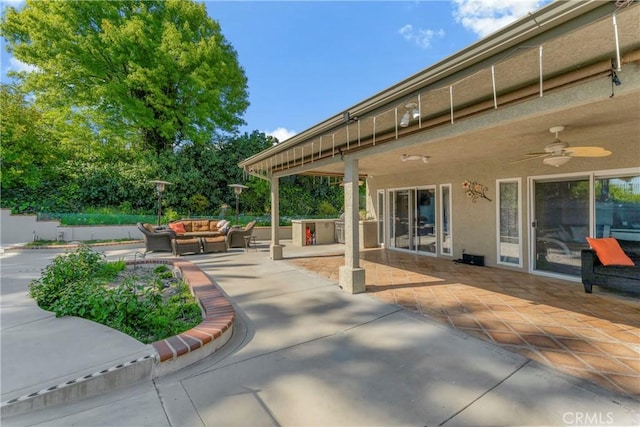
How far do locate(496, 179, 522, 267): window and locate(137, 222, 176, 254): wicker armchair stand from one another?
9432 millimetres

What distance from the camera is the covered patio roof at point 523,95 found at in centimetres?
209

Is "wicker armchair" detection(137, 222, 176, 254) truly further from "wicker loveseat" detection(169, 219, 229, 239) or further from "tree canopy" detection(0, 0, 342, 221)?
"tree canopy" detection(0, 0, 342, 221)


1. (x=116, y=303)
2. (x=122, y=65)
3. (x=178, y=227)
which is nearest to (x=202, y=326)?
(x=116, y=303)

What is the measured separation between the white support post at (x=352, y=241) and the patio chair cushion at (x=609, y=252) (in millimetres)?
3987

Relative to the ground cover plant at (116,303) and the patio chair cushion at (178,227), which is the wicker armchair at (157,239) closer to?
the patio chair cushion at (178,227)

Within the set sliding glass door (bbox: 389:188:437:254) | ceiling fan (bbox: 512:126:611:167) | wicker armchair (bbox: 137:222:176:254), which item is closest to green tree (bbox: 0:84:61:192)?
wicker armchair (bbox: 137:222:176:254)

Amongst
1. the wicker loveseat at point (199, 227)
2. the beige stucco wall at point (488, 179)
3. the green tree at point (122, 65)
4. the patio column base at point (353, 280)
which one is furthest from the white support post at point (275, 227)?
the green tree at point (122, 65)

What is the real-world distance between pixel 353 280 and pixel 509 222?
4450mm

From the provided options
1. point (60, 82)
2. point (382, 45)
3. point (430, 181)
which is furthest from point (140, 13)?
point (430, 181)

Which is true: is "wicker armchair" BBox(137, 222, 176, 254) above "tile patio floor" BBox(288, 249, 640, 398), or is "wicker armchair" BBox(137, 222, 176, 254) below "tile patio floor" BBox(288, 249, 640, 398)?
above

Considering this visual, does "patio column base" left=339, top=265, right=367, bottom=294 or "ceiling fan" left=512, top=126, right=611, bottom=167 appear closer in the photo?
"ceiling fan" left=512, top=126, right=611, bottom=167

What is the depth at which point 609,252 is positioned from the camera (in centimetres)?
482

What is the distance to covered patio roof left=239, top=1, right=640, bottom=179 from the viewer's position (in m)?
2.09

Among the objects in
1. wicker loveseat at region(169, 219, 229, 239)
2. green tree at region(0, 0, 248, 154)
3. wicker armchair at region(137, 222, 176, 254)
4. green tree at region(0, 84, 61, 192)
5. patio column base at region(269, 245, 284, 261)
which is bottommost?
patio column base at region(269, 245, 284, 261)
